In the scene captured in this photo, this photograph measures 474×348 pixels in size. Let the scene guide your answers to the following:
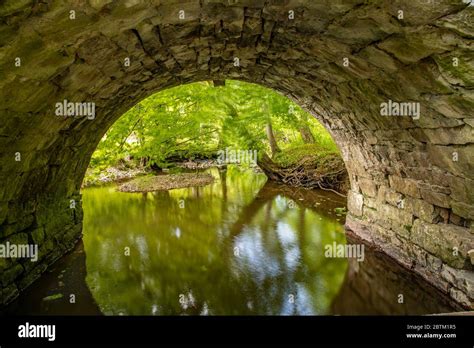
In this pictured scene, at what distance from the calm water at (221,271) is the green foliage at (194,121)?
6.58ft

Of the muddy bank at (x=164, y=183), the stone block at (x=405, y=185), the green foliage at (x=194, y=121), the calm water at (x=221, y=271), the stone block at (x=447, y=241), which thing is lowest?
the calm water at (x=221, y=271)

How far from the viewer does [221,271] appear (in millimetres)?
5613

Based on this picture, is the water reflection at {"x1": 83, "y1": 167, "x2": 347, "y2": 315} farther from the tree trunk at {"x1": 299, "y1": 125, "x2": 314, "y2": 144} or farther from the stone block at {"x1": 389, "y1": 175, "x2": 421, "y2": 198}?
the tree trunk at {"x1": 299, "y1": 125, "x2": 314, "y2": 144}

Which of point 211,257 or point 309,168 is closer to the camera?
point 211,257

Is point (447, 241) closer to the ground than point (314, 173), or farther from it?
closer to the ground

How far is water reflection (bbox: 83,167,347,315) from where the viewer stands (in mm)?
4625

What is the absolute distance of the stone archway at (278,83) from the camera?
8.95 feet

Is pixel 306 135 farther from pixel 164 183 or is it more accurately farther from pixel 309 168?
pixel 164 183

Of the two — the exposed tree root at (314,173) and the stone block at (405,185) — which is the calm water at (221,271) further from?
the exposed tree root at (314,173)

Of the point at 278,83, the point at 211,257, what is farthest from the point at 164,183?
the point at 278,83

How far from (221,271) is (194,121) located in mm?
6683

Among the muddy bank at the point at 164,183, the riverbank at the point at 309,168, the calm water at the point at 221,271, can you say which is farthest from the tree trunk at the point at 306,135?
the calm water at the point at 221,271

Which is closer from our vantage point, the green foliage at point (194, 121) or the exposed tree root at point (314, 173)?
the green foliage at point (194, 121)

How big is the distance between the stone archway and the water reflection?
1120 mm
